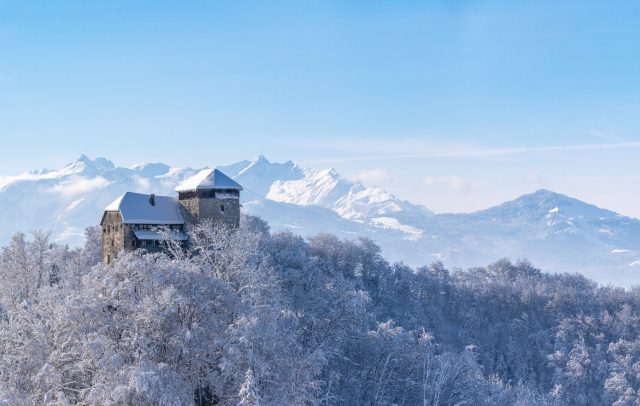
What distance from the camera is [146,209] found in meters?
57.1

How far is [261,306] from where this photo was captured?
122ft

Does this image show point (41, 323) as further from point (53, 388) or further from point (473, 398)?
point (473, 398)

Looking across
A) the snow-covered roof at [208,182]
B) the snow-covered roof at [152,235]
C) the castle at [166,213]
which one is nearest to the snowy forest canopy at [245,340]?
the snow-covered roof at [152,235]

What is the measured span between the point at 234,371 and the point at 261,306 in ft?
14.9

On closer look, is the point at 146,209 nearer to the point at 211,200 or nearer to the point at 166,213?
the point at 166,213

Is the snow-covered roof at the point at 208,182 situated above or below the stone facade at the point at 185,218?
above

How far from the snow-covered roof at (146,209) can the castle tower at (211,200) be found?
0.98 meters

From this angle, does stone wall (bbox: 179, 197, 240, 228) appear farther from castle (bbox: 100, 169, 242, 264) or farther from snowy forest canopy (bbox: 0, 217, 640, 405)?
snowy forest canopy (bbox: 0, 217, 640, 405)

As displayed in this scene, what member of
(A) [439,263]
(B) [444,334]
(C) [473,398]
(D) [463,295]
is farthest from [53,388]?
(A) [439,263]

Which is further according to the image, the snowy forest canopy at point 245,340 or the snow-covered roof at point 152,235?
the snow-covered roof at point 152,235

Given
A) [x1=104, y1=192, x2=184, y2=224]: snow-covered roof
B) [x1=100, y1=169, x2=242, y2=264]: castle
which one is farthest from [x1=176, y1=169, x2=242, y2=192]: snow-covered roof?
[x1=104, y1=192, x2=184, y2=224]: snow-covered roof

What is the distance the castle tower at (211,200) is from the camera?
57312 millimetres

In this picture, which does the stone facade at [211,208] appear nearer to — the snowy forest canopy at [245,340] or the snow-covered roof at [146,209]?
the snow-covered roof at [146,209]

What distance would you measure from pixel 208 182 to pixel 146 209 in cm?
543
